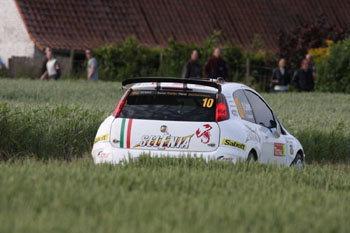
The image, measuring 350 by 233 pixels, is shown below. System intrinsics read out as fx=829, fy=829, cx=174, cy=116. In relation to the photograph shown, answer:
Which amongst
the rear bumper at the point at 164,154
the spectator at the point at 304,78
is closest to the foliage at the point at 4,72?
the spectator at the point at 304,78

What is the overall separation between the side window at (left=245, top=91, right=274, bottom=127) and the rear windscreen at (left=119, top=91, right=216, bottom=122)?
1.27 metres

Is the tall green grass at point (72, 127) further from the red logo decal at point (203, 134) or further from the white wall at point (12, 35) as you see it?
the white wall at point (12, 35)

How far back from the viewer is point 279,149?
1159cm

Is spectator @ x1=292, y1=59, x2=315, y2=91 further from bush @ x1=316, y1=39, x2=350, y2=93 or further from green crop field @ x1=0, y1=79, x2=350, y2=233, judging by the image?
green crop field @ x1=0, y1=79, x2=350, y2=233

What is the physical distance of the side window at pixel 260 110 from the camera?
11289 millimetres

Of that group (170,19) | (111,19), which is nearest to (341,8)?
(170,19)

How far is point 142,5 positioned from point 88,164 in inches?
1518

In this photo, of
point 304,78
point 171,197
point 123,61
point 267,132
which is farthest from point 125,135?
point 123,61

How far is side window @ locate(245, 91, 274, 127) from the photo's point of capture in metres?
11.3

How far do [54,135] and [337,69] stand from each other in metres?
20.6

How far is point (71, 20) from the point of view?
43656 millimetres

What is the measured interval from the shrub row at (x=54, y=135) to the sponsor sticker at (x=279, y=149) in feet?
12.2

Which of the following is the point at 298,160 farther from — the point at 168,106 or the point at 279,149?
the point at 168,106

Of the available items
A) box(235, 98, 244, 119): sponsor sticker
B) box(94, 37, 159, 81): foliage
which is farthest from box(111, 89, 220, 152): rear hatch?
box(94, 37, 159, 81): foliage
